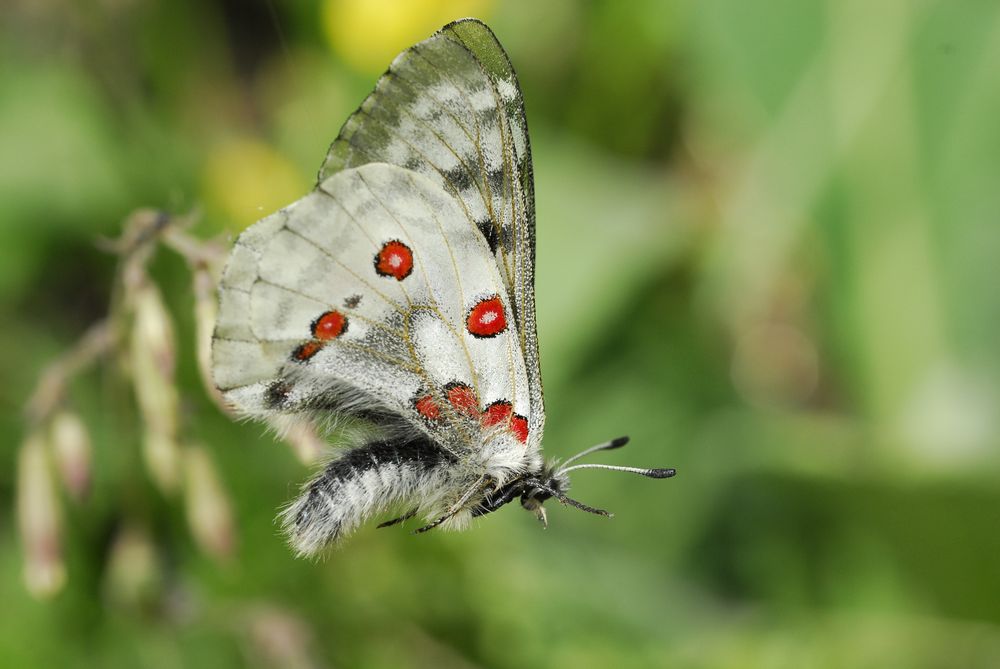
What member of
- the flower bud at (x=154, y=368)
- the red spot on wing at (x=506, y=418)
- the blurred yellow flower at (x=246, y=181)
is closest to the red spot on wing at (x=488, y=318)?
the red spot on wing at (x=506, y=418)

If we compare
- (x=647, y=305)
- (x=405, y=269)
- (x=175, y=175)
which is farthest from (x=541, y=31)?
(x=405, y=269)

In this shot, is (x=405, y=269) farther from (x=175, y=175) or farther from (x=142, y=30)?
(x=142, y=30)

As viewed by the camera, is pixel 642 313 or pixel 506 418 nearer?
pixel 506 418

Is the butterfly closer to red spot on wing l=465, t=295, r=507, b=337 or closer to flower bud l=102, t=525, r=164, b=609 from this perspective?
red spot on wing l=465, t=295, r=507, b=337

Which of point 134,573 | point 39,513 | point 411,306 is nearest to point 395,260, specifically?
point 411,306

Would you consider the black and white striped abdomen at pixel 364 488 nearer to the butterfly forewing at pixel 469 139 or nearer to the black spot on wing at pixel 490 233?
the butterfly forewing at pixel 469 139

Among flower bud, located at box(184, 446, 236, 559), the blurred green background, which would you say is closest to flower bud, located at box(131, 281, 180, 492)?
flower bud, located at box(184, 446, 236, 559)

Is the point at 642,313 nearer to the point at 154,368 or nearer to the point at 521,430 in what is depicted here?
the point at 521,430
